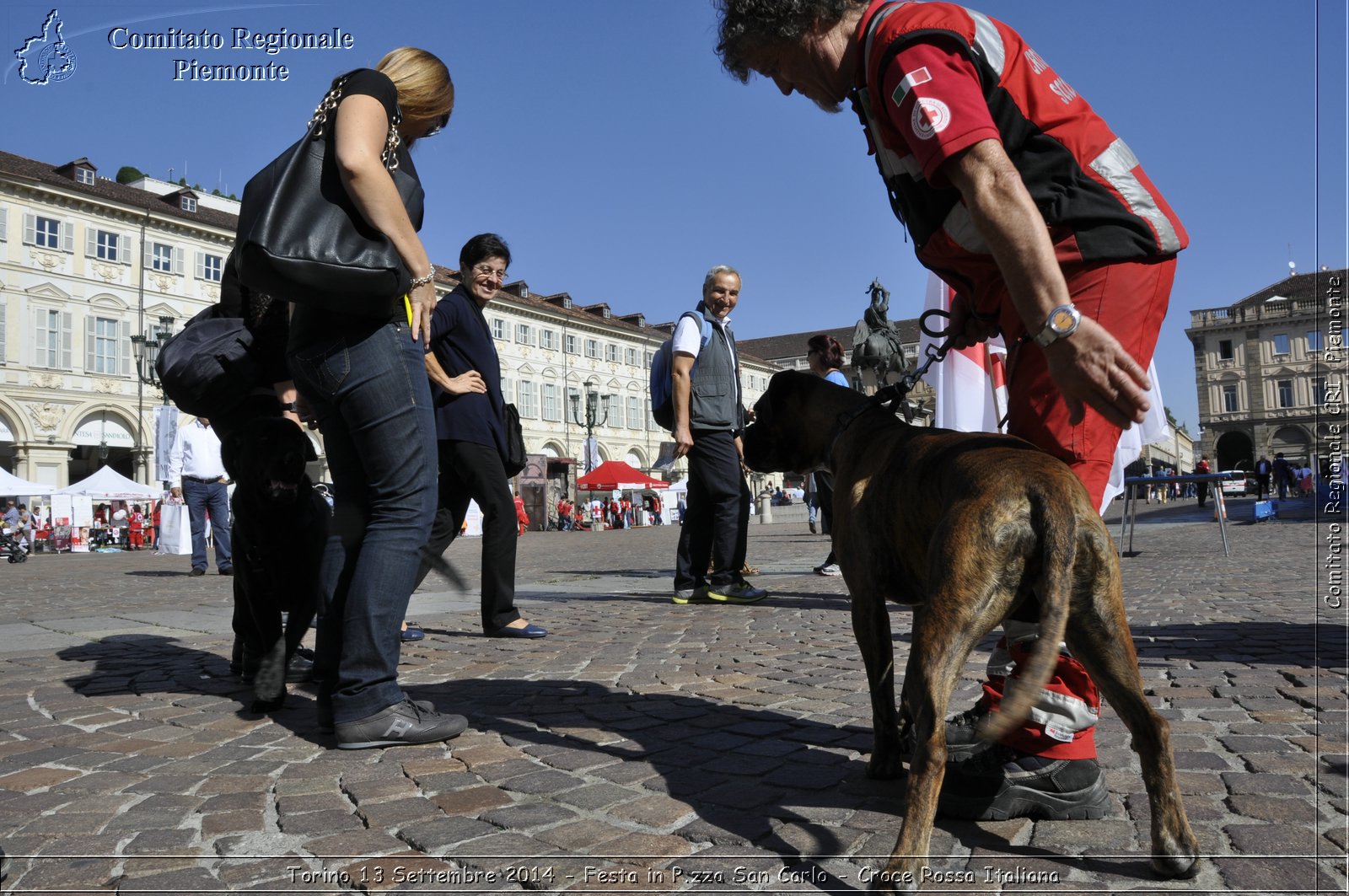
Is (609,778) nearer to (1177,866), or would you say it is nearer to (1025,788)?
(1025,788)

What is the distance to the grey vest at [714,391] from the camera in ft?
22.8

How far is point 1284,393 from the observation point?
50.4 meters

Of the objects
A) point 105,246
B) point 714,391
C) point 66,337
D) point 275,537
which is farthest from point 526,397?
point 275,537

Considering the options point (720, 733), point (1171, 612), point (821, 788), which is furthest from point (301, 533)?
point (1171, 612)

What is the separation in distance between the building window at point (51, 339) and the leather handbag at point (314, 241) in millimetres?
44861

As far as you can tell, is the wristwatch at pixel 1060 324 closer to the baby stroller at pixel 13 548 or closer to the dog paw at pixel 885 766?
the dog paw at pixel 885 766

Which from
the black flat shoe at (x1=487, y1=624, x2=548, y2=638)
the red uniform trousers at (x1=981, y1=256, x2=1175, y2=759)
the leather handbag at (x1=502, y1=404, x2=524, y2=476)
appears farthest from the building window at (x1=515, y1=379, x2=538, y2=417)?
the red uniform trousers at (x1=981, y1=256, x2=1175, y2=759)

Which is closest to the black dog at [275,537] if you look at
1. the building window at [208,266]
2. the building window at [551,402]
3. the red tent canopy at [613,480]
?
the red tent canopy at [613,480]

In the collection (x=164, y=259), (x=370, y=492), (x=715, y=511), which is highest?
(x=164, y=259)

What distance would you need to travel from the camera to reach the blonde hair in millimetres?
3303

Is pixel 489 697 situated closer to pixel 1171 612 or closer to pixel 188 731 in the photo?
pixel 188 731

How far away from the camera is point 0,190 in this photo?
127 feet

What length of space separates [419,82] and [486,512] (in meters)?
2.68

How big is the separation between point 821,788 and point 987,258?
1.41 meters
